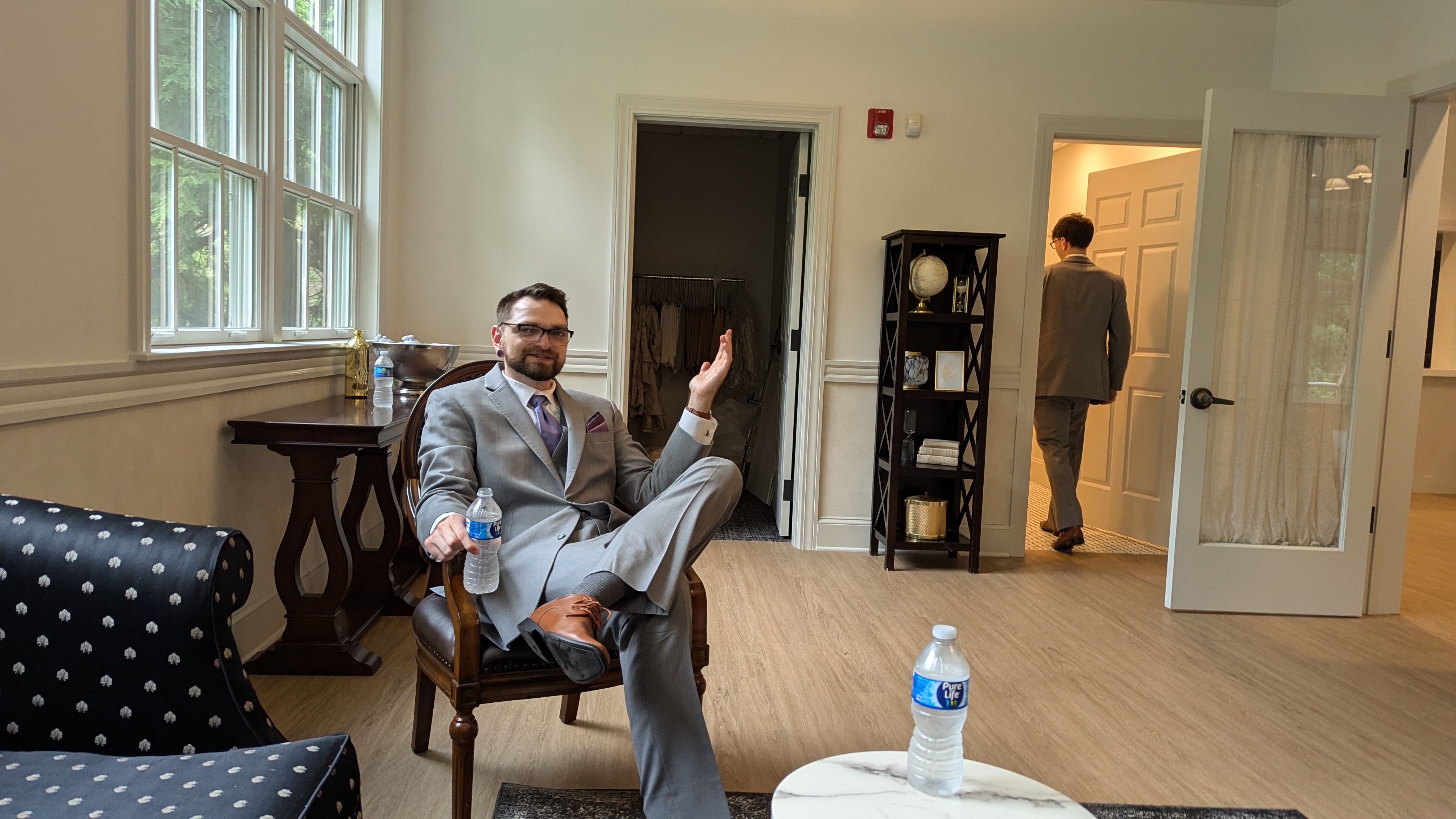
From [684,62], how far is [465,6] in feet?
3.46

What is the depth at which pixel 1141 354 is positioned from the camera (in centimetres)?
527

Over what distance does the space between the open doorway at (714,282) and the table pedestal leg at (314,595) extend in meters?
3.28

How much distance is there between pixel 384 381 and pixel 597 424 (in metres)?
1.39

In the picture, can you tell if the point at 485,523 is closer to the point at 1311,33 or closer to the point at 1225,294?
the point at 1225,294

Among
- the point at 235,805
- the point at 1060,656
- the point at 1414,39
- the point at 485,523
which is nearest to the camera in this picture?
the point at 235,805

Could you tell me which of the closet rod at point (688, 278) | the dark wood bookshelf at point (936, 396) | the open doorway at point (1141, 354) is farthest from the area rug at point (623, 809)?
the closet rod at point (688, 278)

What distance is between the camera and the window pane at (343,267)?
13.0 ft

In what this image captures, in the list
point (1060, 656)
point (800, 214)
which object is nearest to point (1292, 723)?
point (1060, 656)

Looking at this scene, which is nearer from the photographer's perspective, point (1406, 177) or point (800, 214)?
point (1406, 177)

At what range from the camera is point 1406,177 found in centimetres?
381

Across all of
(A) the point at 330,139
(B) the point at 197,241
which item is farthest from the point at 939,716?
(A) the point at 330,139

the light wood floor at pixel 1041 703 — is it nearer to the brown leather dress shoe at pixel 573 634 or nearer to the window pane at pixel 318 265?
the brown leather dress shoe at pixel 573 634

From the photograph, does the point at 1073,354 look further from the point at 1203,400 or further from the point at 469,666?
the point at 469,666

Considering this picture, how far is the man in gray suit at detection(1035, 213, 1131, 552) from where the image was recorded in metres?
4.94
